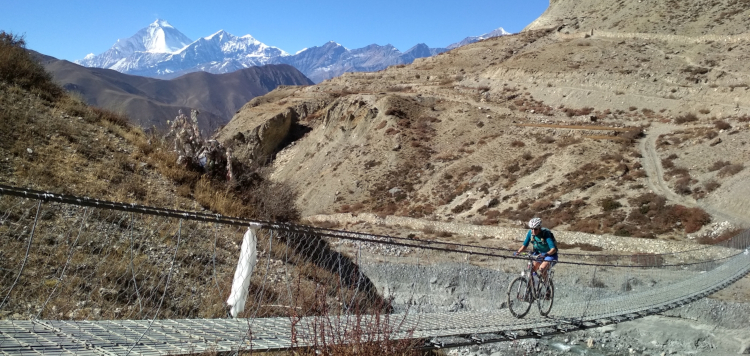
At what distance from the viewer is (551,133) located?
34.5m

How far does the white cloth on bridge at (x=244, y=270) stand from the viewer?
4.81m

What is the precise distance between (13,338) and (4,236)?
283cm

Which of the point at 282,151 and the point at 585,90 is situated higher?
the point at 585,90

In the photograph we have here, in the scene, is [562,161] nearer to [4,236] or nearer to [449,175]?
[449,175]

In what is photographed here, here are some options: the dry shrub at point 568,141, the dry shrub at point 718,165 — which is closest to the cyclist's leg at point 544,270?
the dry shrub at point 718,165

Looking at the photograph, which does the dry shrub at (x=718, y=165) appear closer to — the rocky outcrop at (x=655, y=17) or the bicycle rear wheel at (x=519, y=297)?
the bicycle rear wheel at (x=519, y=297)

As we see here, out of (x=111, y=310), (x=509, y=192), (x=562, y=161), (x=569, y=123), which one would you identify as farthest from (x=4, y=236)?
(x=569, y=123)

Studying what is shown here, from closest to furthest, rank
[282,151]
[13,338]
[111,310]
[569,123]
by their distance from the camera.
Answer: [13,338], [111,310], [569,123], [282,151]

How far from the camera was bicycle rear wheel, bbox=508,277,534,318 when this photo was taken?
7.90m

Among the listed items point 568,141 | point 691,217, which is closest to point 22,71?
point 691,217

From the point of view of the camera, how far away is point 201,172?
11.1 metres

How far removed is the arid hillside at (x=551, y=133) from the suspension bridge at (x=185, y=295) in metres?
7.33

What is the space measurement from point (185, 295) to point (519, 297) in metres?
5.27

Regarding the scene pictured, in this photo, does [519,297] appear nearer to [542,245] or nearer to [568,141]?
[542,245]
